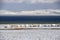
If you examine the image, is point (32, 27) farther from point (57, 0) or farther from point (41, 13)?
point (57, 0)

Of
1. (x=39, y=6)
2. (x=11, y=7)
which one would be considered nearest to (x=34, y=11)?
(x=39, y=6)

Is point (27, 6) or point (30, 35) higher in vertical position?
point (27, 6)

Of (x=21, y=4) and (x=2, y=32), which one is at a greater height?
(x=21, y=4)

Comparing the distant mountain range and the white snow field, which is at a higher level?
the distant mountain range

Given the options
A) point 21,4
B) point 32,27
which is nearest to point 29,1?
point 21,4

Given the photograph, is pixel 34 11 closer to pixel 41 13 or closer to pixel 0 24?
pixel 41 13

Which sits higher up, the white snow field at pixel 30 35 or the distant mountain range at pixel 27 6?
the distant mountain range at pixel 27 6
